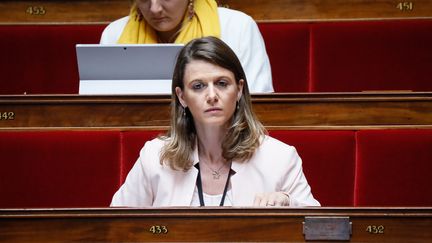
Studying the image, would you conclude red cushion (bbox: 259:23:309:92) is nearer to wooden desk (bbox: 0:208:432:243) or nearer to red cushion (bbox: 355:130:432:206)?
red cushion (bbox: 355:130:432:206)

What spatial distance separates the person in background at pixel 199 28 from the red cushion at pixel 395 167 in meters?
0.15

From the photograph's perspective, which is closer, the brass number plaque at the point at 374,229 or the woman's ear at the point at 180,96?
the brass number plaque at the point at 374,229

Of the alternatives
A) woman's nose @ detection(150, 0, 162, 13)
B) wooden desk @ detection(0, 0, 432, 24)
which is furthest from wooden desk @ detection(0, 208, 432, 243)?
wooden desk @ detection(0, 0, 432, 24)

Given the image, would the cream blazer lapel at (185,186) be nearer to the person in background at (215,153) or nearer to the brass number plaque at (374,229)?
the person in background at (215,153)

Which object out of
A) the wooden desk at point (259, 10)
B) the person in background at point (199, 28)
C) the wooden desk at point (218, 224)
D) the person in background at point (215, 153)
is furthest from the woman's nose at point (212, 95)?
the wooden desk at point (259, 10)

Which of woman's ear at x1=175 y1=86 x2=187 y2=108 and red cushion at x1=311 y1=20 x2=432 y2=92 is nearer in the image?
woman's ear at x1=175 y1=86 x2=187 y2=108

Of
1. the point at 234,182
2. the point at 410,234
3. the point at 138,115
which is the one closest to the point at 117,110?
the point at 138,115

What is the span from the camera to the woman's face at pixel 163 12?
0.83 meters

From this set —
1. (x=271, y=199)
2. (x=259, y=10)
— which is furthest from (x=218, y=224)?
(x=259, y=10)

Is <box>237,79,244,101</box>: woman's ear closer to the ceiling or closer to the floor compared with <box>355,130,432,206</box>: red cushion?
closer to the ceiling

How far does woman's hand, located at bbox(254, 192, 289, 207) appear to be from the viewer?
23.5 inches

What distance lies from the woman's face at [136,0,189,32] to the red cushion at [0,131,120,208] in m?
0.15

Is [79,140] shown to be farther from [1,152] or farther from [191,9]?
[191,9]

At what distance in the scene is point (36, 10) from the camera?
977 millimetres
